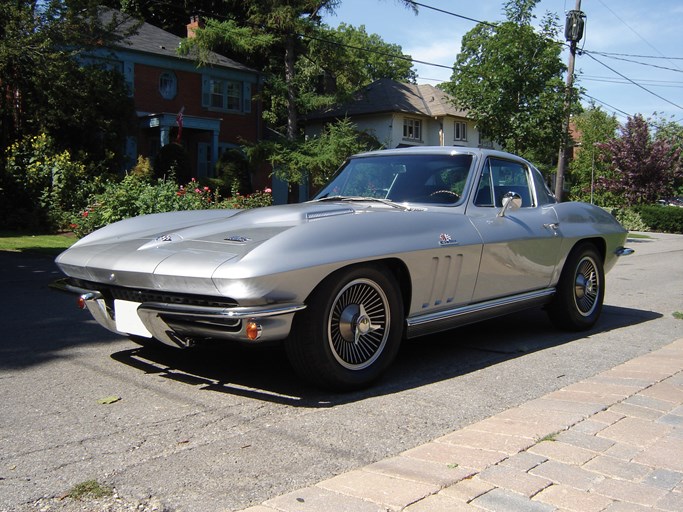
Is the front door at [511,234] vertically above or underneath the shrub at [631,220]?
above

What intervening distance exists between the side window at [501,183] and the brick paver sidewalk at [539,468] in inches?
70.3

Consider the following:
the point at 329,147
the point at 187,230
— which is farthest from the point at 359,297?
the point at 329,147

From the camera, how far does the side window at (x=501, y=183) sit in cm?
505

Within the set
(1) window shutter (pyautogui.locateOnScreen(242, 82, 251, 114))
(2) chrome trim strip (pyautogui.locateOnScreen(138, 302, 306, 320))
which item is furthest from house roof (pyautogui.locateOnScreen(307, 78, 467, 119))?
(2) chrome trim strip (pyautogui.locateOnScreen(138, 302, 306, 320))

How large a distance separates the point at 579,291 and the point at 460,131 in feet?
121

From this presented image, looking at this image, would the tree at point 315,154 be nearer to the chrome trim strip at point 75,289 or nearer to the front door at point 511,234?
the front door at point 511,234

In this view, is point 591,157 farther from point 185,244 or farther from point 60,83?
point 185,244

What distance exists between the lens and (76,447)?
9.93 ft

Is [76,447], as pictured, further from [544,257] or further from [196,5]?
[196,5]

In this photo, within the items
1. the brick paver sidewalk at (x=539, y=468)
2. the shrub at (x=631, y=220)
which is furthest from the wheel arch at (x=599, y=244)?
the shrub at (x=631, y=220)

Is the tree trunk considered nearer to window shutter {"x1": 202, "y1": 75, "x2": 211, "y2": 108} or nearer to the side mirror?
window shutter {"x1": 202, "y1": 75, "x2": 211, "y2": 108}

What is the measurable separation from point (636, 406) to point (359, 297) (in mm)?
1629

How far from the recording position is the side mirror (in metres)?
4.92

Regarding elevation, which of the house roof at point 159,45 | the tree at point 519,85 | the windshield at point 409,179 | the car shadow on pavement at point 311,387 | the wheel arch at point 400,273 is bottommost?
the car shadow on pavement at point 311,387
